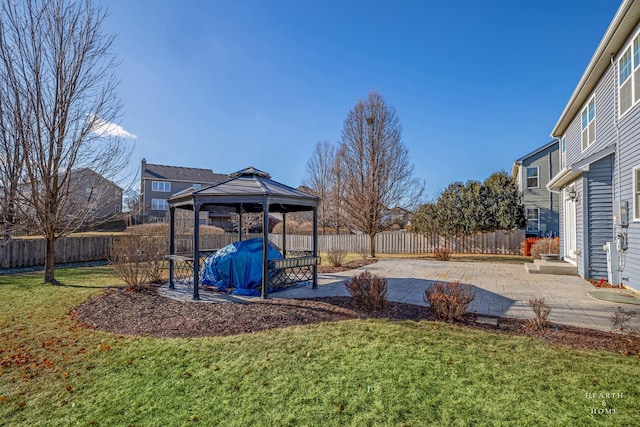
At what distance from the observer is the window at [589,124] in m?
9.98

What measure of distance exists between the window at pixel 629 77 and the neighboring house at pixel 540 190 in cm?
1341

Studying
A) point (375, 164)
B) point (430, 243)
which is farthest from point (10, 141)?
point (430, 243)

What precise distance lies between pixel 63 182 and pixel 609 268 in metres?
14.2

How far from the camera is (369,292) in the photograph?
5.69m

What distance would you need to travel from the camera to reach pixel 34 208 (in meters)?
8.42

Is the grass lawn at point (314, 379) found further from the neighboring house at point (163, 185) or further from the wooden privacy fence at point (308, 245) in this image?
the neighboring house at point (163, 185)

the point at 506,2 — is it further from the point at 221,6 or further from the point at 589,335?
the point at 589,335

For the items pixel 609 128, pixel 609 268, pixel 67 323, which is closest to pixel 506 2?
pixel 609 128

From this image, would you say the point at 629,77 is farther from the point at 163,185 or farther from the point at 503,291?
the point at 163,185

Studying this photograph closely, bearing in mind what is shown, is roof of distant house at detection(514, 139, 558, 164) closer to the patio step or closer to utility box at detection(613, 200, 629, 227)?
the patio step

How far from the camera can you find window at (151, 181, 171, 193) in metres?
34.9

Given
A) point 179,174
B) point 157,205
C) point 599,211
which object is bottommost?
point 599,211

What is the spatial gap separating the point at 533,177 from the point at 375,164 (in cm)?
1203

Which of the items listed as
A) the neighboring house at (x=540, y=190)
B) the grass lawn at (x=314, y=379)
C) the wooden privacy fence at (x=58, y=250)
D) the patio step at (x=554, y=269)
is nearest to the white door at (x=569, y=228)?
the patio step at (x=554, y=269)
